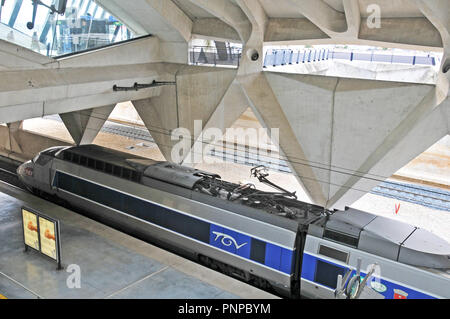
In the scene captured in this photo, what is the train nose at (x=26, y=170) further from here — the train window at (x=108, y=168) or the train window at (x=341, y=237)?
the train window at (x=341, y=237)

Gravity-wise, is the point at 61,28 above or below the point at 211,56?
above

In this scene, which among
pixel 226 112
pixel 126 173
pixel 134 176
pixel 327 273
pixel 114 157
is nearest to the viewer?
pixel 327 273

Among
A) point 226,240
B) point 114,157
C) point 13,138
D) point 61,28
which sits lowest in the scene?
point 226,240

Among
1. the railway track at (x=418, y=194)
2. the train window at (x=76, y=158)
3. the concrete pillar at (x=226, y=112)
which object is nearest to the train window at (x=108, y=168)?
the train window at (x=76, y=158)

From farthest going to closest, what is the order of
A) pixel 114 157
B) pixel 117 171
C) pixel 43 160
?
pixel 43 160
pixel 114 157
pixel 117 171

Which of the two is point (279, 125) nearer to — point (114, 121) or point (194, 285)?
point (194, 285)

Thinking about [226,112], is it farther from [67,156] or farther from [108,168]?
[108,168]

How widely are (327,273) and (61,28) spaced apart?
615 inches

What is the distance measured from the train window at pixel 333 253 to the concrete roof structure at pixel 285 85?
27.4ft

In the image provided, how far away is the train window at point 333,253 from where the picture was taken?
37.7ft

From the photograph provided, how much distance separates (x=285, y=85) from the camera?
21.2m

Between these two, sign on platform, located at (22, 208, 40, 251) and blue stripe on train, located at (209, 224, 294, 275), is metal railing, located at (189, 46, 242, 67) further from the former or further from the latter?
sign on platform, located at (22, 208, 40, 251)

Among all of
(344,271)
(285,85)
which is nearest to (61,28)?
(285,85)

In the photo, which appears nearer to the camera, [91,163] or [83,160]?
[91,163]
